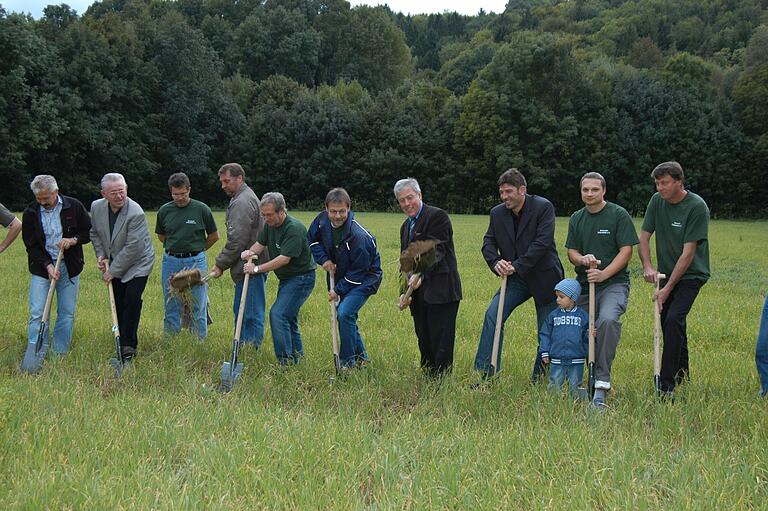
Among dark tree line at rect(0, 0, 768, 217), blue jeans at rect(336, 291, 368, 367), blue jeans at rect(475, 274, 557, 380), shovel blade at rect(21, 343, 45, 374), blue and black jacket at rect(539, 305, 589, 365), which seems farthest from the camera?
dark tree line at rect(0, 0, 768, 217)

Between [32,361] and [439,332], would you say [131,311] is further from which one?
[439,332]

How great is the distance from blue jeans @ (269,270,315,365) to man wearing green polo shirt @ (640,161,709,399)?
3.68m

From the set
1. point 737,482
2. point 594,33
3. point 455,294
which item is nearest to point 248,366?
point 455,294

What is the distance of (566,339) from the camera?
6723 millimetres

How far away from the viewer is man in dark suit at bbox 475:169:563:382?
7262 mm

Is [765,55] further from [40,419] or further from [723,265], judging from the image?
[40,419]

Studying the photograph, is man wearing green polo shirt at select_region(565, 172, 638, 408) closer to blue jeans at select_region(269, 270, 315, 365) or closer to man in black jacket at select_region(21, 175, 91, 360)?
blue jeans at select_region(269, 270, 315, 365)

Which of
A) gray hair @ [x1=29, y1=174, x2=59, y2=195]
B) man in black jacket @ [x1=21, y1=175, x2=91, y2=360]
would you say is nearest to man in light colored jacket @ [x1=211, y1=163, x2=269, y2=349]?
man in black jacket @ [x1=21, y1=175, x2=91, y2=360]

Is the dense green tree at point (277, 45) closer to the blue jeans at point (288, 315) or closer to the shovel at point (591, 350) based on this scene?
the blue jeans at point (288, 315)

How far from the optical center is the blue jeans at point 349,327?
7.79 meters

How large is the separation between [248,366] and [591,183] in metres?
4.01

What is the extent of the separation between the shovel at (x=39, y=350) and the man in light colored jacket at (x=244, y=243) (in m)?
1.79

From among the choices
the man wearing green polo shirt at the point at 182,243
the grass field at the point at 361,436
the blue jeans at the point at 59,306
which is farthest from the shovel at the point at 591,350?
the blue jeans at the point at 59,306

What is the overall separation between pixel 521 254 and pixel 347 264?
189cm
